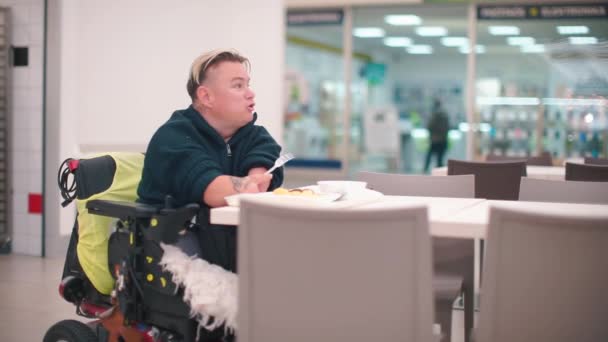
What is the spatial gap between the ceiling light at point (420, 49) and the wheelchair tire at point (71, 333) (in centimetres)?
1060

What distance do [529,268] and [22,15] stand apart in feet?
17.6

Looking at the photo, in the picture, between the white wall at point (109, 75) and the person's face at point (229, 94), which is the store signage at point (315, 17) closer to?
the white wall at point (109, 75)

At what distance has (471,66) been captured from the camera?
11.4m

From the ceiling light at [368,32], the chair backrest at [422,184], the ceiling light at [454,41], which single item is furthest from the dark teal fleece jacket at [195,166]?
the ceiling light at [368,32]

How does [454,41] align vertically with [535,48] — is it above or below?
above

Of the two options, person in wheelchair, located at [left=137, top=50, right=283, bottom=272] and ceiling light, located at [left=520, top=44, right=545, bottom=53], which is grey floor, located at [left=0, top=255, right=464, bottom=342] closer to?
person in wheelchair, located at [left=137, top=50, right=283, bottom=272]

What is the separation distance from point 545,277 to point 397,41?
11.5 metres

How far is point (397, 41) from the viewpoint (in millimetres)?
12891

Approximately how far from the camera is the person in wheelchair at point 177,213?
94.2 inches

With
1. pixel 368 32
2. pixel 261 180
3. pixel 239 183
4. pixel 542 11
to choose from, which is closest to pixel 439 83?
pixel 368 32

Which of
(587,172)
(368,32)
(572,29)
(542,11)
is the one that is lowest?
(587,172)

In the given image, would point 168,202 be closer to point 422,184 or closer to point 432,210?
point 432,210

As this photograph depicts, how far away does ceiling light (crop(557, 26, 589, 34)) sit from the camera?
34.9ft

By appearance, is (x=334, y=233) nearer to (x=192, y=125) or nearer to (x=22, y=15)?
(x=192, y=125)
